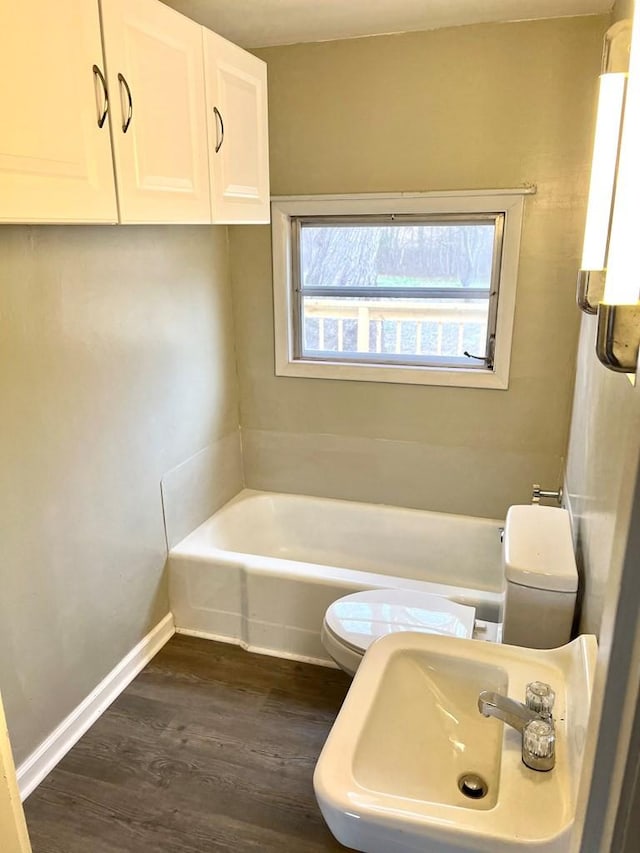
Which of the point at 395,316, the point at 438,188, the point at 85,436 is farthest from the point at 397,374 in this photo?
the point at 85,436

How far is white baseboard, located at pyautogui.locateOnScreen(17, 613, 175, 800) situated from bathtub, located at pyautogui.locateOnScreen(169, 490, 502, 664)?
0.17m

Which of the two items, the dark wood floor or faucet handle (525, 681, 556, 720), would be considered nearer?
faucet handle (525, 681, 556, 720)

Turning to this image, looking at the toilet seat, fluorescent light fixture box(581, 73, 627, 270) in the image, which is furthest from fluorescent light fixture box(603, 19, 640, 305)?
the toilet seat

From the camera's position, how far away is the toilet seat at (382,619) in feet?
6.66

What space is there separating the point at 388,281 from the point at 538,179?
0.73 m

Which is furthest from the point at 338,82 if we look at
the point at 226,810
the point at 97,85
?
the point at 226,810

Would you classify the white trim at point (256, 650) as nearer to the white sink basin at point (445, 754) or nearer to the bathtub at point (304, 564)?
the bathtub at point (304, 564)

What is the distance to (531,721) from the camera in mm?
1088

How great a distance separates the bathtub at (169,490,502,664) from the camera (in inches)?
96.5

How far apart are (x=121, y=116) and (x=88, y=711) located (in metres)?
1.86

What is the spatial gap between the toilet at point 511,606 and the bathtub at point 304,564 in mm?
160

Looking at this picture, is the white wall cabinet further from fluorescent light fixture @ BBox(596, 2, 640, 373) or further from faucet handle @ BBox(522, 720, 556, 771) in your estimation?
faucet handle @ BBox(522, 720, 556, 771)

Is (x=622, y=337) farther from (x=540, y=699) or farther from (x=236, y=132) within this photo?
(x=236, y=132)

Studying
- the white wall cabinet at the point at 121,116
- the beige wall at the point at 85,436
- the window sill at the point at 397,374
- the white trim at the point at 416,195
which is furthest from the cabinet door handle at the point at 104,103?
the window sill at the point at 397,374
